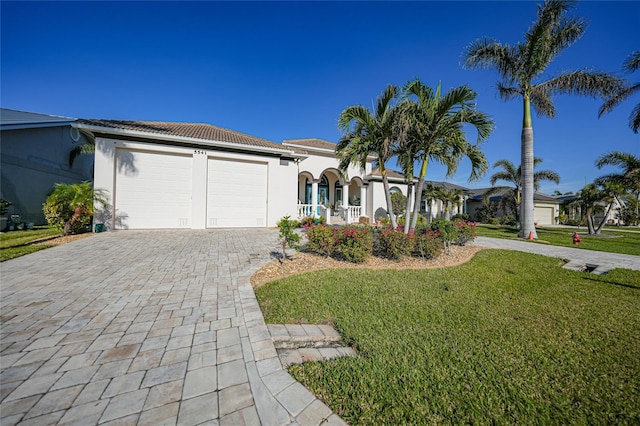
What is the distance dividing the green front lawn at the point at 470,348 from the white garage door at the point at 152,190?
935 cm

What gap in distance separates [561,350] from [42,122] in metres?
22.5

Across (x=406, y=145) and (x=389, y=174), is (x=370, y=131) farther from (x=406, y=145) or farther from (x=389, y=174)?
(x=389, y=174)

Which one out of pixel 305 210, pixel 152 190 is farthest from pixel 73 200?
pixel 305 210

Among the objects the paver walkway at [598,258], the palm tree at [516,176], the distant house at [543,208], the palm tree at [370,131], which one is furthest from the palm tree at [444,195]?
the palm tree at [370,131]

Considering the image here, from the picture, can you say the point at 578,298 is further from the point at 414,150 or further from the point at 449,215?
the point at 449,215

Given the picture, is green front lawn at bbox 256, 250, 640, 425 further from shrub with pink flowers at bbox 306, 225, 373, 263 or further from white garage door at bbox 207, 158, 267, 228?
white garage door at bbox 207, 158, 267, 228

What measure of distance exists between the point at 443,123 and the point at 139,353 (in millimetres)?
8938

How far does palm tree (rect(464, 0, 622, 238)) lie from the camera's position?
35.2 ft

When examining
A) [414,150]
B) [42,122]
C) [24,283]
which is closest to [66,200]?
[24,283]

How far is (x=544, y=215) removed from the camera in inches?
1138

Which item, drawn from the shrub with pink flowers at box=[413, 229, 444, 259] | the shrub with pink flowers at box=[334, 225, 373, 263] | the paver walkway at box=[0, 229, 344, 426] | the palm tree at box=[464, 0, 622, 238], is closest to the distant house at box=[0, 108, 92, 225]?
the paver walkway at box=[0, 229, 344, 426]

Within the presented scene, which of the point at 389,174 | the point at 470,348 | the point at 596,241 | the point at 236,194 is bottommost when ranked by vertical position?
the point at 470,348

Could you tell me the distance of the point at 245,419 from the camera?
1.72 meters

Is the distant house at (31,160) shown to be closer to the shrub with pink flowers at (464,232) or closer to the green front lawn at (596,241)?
the shrub with pink flowers at (464,232)
